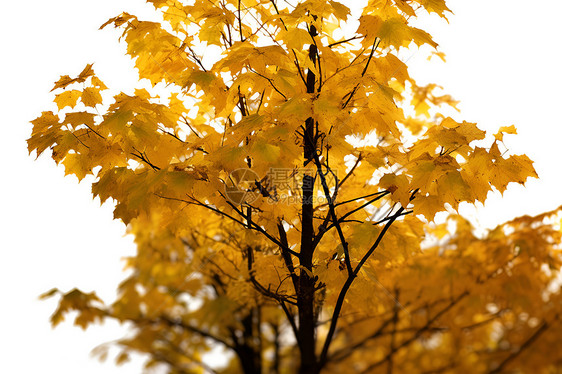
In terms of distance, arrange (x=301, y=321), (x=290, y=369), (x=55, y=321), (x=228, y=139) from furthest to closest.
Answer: (x=290, y=369), (x=55, y=321), (x=301, y=321), (x=228, y=139)

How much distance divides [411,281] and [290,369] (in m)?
5.25

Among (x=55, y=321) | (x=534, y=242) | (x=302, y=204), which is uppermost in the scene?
(x=534, y=242)

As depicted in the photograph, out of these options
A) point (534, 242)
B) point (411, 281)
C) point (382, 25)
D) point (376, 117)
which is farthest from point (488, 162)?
point (411, 281)

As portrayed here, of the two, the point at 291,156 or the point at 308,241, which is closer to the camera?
the point at 291,156

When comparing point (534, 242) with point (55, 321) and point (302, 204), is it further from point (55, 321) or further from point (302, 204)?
point (55, 321)

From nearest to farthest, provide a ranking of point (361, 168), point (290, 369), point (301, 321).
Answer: point (301, 321)
point (361, 168)
point (290, 369)

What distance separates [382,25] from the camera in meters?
2.61

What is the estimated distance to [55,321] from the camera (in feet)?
13.8

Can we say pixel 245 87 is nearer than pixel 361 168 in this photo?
Yes

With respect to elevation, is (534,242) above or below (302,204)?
above

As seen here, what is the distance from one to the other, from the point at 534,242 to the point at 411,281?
1450mm

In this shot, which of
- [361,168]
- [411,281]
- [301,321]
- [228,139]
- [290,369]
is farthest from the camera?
[290,369]

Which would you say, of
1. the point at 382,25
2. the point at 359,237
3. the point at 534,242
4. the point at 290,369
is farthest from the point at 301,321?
the point at 290,369

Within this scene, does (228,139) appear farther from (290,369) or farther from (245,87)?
(290,369)
